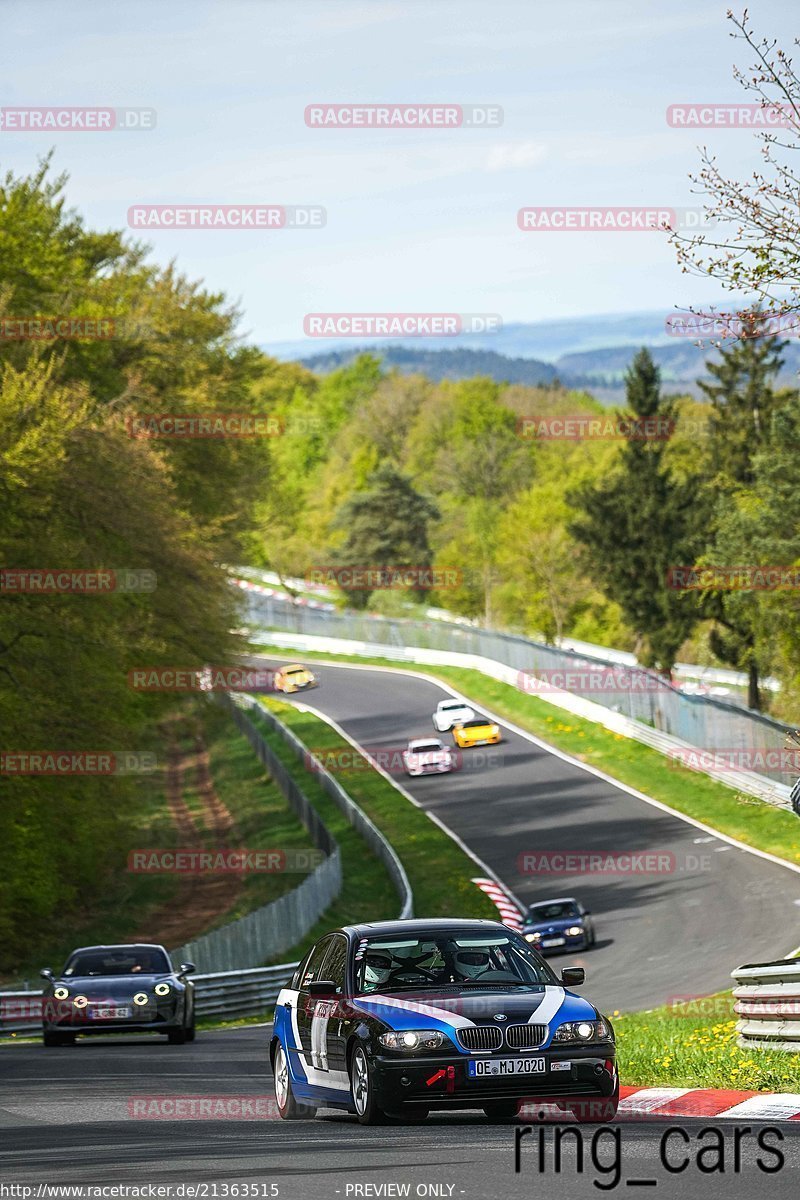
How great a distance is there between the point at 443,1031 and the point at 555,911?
27895mm

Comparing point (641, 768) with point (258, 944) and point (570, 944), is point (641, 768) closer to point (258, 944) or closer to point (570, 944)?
point (570, 944)

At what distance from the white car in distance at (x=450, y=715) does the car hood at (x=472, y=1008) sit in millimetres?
59681

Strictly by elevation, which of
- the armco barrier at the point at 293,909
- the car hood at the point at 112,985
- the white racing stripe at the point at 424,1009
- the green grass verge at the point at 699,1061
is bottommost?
the armco barrier at the point at 293,909

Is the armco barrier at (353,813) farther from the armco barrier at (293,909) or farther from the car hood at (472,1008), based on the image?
the car hood at (472,1008)

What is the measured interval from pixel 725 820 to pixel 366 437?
12276cm

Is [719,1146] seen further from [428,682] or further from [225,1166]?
[428,682]

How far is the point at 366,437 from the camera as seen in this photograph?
172750 mm

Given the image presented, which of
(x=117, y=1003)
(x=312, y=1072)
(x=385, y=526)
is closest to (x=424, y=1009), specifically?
(x=312, y=1072)

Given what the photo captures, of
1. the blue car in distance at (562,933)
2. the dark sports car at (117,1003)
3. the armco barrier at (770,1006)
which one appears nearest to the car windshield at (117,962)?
the dark sports car at (117,1003)

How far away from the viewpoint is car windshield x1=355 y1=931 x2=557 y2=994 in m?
12.0

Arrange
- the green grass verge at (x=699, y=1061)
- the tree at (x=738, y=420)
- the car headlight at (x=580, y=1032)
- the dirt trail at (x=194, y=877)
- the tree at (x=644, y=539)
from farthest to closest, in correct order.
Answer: the tree at (x=738, y=420) < the tree at (x=644, y=539) < the dirt trail at (x=194, y=877) < the green grass verge at (x=699, y=1061) < the car headlight at (x=580, y=1032)

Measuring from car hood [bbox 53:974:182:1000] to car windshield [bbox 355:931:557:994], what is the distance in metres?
10.0

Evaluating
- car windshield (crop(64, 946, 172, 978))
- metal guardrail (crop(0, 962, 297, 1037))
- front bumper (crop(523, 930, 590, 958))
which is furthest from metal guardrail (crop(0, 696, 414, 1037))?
car windshield (crop(64, 946, 172, 978))

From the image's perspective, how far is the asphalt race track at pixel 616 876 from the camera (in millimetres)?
34406
